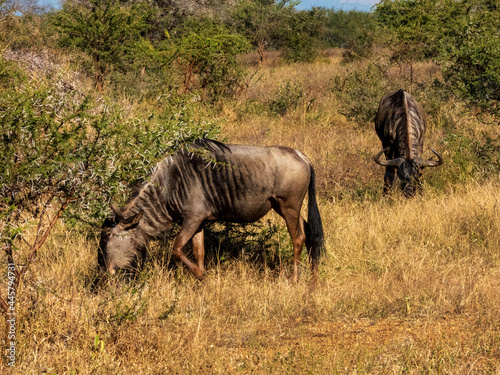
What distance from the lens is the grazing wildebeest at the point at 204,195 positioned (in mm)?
4559

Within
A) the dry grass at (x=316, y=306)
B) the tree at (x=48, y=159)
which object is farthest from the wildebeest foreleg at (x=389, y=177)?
the tree at (x=48, y=159)

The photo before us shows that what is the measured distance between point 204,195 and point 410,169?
325 cm

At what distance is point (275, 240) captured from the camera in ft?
17.9

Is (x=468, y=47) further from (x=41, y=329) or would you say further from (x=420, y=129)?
(x=41, y=329)

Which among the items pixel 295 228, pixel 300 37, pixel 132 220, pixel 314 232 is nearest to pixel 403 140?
pixel 314 232

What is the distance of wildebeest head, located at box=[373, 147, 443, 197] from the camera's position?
6621mm

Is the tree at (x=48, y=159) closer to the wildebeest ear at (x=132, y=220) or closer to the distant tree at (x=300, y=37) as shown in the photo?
the wildebeest ear at (x=132, y=220)

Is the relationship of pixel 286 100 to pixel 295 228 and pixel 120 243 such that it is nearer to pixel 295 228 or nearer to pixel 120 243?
pixel 295 228

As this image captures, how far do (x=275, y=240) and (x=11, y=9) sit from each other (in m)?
10.1

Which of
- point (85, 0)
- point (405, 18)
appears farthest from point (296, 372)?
point (85, 0)

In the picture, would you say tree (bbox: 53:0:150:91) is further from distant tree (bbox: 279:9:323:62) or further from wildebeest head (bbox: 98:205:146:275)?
distant tree (bbox: 279:9:323:62)

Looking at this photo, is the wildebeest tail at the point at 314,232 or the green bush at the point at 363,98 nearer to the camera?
the wildebeest tail at the point at 314,232

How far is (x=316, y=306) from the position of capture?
4184mm

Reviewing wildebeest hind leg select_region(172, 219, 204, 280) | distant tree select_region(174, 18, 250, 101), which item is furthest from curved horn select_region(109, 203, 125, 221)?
distant tree select_region(174, 18, 250, 101)
